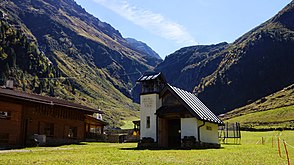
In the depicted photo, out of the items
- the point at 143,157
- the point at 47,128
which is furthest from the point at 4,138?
the point at 143,157

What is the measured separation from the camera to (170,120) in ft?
114

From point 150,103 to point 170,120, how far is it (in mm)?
2741

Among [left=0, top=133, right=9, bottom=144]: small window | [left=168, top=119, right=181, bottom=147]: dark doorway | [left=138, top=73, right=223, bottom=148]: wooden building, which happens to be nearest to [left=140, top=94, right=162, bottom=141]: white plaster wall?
[left=138, top=73, right=223, bottom=148]: wooden building

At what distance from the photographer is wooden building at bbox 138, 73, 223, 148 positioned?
31.7 meters

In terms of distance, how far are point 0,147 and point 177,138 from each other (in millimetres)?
16344

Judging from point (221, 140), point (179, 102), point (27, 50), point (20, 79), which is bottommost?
point (221, 140)

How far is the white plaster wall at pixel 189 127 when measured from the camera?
3169 centimetres

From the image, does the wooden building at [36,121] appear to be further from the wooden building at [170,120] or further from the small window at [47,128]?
the wooden building at [170,120]

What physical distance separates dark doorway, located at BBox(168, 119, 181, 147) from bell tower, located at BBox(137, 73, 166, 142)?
6.61ft

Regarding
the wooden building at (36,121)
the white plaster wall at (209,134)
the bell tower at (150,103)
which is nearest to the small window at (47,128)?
the wooden building at (36,121)

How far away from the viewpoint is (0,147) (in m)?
28.6

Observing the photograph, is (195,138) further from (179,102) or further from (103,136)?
(103,136)

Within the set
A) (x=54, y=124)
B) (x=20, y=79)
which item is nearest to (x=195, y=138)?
(x=54, y=124)

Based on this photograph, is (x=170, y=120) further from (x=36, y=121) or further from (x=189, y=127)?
(x=36, y=121)
